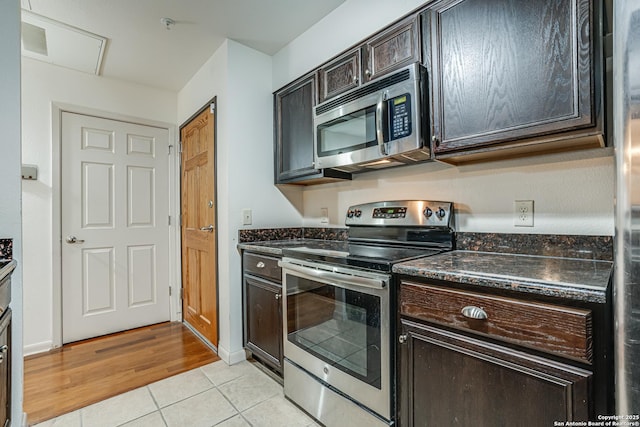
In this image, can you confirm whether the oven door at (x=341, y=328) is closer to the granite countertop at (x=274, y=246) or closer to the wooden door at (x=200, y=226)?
the granite countertop at (x=274, y=246)

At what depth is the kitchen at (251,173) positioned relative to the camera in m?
1.59

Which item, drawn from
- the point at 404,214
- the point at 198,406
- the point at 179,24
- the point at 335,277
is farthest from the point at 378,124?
the point at 198,406

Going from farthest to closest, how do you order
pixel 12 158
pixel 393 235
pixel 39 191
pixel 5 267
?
pixel 39 191 < pixel 393 235 < pixel 12 158 < pixel 5 267

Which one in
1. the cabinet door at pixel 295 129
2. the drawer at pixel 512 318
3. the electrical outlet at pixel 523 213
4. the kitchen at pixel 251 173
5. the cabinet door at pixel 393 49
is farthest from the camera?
the cabinet door at pixel 295 129

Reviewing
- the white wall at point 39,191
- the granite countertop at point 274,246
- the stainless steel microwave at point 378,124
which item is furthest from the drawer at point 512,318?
the white wall at point 39,191

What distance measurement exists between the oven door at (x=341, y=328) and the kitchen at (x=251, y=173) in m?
0.68

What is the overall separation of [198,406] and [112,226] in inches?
76.3

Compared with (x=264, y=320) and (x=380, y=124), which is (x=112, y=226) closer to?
(x=264, y=320)

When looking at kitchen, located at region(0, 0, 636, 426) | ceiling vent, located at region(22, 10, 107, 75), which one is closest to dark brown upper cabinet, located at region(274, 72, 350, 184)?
kitchen, located at region(0, 0, 636, 426)

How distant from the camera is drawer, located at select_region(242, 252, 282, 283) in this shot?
189cm

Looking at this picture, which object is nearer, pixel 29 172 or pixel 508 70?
pixel 508 70

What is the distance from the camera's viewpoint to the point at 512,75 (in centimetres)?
118

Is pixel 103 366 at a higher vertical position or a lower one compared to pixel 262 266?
lower

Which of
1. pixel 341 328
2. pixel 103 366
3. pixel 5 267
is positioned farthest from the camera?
pixel 103 366
